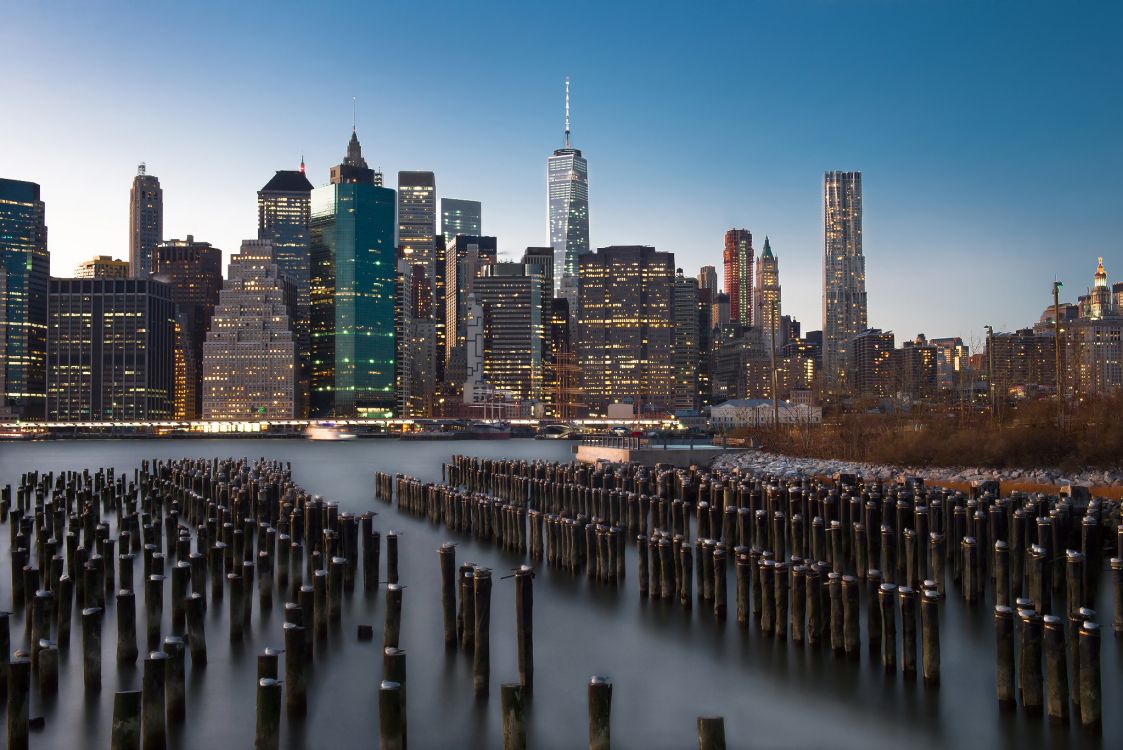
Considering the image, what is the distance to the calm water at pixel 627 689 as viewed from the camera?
14.7 m

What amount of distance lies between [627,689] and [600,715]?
18.2 ft

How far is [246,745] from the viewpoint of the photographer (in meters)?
14.8

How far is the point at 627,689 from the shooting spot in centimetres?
1734

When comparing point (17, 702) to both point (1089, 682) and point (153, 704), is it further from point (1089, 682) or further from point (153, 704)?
point (1089, 682)

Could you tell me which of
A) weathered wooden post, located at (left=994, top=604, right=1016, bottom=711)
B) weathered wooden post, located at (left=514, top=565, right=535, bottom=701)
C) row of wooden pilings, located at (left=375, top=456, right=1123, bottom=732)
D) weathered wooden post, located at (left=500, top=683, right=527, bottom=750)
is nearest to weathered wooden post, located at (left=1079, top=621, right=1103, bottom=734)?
row of wooden pilings, located at (left=375, top=456, right=1123, bottom=732)

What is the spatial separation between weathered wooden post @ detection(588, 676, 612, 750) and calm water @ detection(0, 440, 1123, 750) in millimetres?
2673

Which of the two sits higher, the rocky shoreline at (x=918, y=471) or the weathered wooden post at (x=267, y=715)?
the rocky shoreline at (x=918, y=471)

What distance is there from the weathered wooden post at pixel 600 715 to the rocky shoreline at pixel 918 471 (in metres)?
28.7

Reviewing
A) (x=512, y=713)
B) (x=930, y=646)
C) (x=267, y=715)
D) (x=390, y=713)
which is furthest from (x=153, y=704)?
(x=930, y=646)

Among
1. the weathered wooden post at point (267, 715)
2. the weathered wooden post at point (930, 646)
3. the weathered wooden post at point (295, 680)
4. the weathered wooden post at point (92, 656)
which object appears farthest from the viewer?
the weathered wooden post at point (92, 656)

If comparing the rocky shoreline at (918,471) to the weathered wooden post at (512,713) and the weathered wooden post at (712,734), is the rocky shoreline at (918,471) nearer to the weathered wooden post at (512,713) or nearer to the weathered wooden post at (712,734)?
the weathered wooden post at (712,734)

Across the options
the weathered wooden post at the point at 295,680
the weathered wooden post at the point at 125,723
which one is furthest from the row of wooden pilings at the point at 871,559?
the weathered wooden post at the point at 125,723

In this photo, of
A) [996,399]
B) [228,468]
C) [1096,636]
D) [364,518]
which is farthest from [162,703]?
A: [996,399]

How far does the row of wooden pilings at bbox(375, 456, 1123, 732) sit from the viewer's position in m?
14.6
